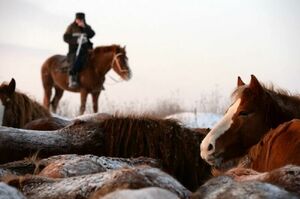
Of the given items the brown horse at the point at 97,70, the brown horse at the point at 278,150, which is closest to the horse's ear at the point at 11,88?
Result: the brown horse at the point at 278,150

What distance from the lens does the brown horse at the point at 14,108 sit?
752 cm

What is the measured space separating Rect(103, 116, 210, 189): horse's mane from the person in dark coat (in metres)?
12.2

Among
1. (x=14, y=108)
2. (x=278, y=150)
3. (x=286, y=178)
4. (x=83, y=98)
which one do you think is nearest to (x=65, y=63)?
(x=83, y=98)

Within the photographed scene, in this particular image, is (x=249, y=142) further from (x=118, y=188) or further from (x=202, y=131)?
(x=118, y=188)

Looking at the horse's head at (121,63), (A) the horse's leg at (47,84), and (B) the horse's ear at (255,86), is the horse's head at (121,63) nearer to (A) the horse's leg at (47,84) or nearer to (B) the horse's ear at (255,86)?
(A) the horse's leg at (47,84)

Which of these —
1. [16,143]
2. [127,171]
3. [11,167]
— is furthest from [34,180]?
[16,143]

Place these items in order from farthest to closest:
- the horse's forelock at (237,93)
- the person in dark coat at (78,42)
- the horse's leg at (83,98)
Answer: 1. the horse's leg at (83,98)
2. the person in dark coat at (78,42)
3. the horse's forelock at (237,93)

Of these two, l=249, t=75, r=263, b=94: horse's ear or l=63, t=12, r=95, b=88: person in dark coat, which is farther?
l=63, t=12, r=95, b=88: person in dark coat

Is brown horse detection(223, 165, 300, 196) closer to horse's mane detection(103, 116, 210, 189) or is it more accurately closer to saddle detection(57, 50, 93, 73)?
horse's mane detection(103, 116, 210, 189)

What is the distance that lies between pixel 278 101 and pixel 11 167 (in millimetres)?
2407

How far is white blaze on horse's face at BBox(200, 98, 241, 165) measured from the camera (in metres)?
4.91

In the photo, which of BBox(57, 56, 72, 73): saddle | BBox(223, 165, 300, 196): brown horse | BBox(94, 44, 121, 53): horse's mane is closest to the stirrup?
BBox(57, 56, 72, 73): saddle

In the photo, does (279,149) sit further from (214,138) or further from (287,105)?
(287,105)

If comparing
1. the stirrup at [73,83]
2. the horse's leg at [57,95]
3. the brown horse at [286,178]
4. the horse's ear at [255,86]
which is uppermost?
the horse's ear at [255,86]
